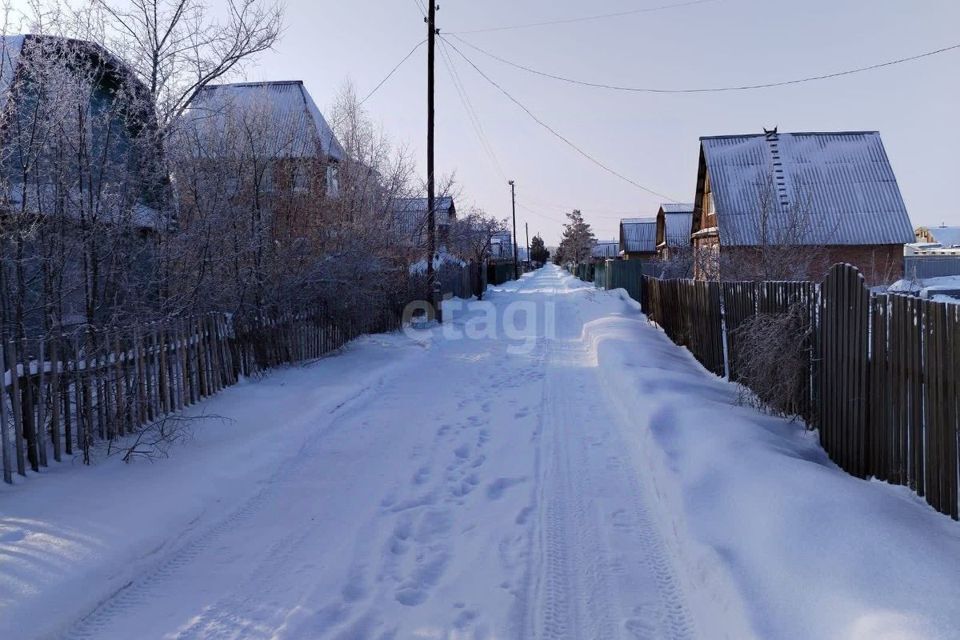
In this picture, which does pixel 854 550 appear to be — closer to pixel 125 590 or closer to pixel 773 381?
pixel 773 381

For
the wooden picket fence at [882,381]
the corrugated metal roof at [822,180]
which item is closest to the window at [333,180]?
the wooden picket fence at [882,381]

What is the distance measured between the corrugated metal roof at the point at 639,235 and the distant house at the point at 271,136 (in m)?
46.5

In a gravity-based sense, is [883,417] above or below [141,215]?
below

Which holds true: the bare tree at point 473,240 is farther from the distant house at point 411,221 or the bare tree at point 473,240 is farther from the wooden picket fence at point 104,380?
the wooden picket fence at point 104,380

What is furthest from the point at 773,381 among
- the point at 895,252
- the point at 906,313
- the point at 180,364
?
the point at 895,252

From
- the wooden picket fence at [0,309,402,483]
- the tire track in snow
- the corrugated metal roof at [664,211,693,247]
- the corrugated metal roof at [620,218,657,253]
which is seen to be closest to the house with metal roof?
the wooden picket fence at [0,309,402,483]

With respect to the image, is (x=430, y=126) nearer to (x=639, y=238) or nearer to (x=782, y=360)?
(x=782, y=360)

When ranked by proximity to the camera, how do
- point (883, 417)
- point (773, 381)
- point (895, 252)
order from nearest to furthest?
point (883, 417)
point (773, 381)
point (895, 252)

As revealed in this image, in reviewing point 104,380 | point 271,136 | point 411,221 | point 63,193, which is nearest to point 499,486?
point 104,380

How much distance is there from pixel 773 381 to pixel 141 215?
23.8ft

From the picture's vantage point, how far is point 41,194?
20.6ft

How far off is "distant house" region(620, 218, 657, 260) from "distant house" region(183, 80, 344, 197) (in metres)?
46.5

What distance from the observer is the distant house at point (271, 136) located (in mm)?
11062

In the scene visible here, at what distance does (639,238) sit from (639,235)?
33cm
